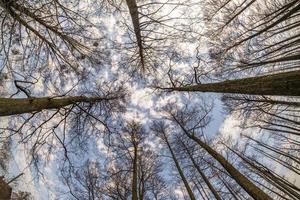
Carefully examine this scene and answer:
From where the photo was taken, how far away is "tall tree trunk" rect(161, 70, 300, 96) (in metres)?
4.60

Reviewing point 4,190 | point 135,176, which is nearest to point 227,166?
point 135,176

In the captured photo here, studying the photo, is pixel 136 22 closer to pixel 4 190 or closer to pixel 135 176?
pixel 135 176

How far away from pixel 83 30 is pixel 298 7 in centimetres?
482

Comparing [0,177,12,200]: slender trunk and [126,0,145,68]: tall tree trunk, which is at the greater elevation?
[126,0,145,68]: tall tree trunk

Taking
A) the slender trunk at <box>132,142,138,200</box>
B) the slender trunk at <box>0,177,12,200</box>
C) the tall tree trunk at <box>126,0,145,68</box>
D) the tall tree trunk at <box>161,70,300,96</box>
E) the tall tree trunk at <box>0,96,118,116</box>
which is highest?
the tall tree trunk at <box>126,0,145,68</box>

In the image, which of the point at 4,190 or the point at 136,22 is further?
the point at 4,190

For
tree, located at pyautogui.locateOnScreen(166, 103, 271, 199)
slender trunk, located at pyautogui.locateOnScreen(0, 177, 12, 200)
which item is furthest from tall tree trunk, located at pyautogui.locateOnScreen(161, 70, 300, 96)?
slender trunk, located at pyautogui.locateOnScreen(0, 177, 12, 200)

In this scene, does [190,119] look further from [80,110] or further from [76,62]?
[80,110]

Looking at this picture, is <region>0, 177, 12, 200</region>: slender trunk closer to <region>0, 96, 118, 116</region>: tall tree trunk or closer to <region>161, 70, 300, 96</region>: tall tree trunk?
<region>0, 96, 118, 116</region>: tall tree trunk

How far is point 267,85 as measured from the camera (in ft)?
17.2

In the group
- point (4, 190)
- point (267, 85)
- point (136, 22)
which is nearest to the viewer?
point (267, 85)

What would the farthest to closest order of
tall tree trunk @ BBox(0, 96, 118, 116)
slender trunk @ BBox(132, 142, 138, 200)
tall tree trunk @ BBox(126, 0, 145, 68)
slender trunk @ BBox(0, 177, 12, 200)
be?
slender trunk @ BBox(0, 177, 12, 200), slender trunk @ BBox(132, 142, 138, 200), tall tree trunk @ BBox(126, 0, 145, 68), tall tree trunk @ BBox(0, 96, 118, 116)

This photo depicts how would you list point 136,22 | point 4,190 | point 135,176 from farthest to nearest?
point 4,190, point 135,176, point 136,22

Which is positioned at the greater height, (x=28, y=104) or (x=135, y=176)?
(x=28, y=104)
